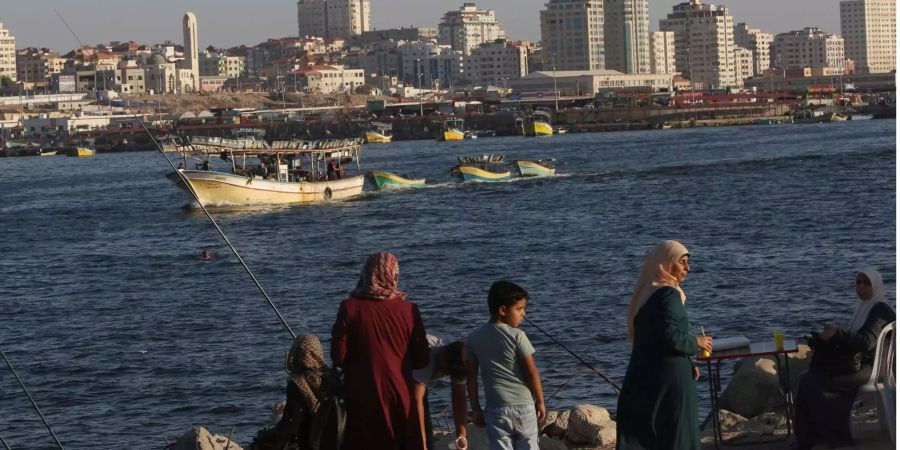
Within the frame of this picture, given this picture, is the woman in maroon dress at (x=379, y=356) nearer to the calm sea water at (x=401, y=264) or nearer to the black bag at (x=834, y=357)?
the black bag at (x=834, y=357)

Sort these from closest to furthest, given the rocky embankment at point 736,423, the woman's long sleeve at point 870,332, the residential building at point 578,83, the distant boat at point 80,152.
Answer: the woman's long sleeve at point 870,332
the rocky embankment at point 736,423
the distant boat at point 80,152
the residential building at point 578,83

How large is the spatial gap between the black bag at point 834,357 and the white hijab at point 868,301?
0.11 m

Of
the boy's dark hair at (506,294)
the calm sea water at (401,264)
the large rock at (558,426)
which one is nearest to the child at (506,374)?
the boy's dark hair at (506,294)

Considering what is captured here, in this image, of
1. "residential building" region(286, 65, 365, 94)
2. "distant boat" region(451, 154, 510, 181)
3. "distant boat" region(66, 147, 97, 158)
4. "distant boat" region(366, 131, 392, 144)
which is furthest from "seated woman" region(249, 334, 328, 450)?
"residential building" region(286, 65, 365, 94)

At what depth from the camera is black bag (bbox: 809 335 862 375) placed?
6.66m

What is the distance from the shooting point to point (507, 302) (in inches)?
222

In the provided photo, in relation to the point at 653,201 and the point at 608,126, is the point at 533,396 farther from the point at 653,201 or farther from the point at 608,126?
the point at 608,126

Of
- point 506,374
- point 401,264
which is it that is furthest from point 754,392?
point 401,264

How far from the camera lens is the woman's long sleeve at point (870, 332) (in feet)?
21.4

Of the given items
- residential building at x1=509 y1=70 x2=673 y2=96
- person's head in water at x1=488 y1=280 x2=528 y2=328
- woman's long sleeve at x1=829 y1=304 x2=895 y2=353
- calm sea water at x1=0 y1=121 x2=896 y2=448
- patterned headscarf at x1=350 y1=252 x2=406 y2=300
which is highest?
residential building at x1=509 y1=70 x2=673 y2=96

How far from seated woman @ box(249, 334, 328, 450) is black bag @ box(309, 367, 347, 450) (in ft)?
0.29

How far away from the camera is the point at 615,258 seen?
25.3 meters

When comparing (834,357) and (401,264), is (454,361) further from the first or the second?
(401,264)

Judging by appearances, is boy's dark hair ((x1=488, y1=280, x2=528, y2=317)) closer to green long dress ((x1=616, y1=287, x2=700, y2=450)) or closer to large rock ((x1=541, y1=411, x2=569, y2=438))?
green long dress ((x1=616, y1=287, x2=700, y2=450))
